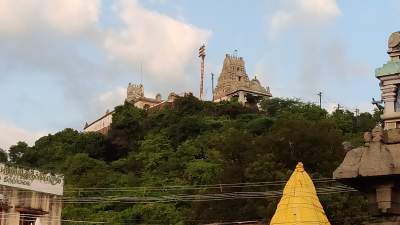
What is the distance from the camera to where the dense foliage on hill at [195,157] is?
38.3 meters

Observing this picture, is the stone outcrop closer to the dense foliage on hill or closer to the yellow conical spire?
the yellow conical spire

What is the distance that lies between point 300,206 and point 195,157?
4843 centimetres

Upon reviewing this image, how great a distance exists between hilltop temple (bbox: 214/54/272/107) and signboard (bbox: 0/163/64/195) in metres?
61.3

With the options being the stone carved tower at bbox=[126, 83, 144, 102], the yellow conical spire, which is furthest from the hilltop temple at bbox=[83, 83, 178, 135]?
the yellow conical spire

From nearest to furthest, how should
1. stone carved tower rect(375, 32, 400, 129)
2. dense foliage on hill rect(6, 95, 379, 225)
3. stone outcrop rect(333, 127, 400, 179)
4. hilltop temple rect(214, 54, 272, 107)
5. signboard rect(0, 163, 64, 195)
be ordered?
1. stone outcrop rect(333, 127, 400, 179)
2. stone carved tower rect(375, 32, 400, 129)
3. signboard rect(0, 163, 64, 195)
4. dense foliage on hill rect(6, 95, 379, 225)
5. hilltop temple rect(214, 54, 272, 107)

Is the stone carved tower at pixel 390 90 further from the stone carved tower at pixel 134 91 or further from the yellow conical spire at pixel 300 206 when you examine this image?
the stone carved tower at pixel 134 91

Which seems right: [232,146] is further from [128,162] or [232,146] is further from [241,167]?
[128,162]

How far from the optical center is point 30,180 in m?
35.0

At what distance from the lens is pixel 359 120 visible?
71.7 metres

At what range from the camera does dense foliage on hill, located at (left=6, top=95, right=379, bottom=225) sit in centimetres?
3831

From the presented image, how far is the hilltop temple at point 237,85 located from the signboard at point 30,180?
61.3 metres

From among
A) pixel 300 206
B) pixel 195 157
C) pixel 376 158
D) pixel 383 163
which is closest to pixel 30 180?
pixel 300 206

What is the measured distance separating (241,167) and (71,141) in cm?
4507

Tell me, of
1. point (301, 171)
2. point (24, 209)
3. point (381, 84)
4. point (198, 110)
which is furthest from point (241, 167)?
point (198, 110)
